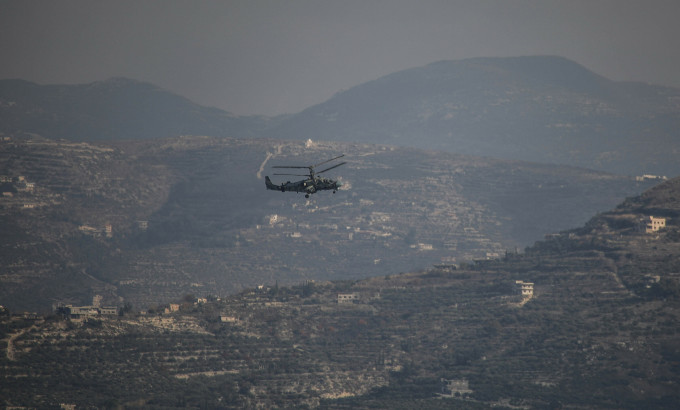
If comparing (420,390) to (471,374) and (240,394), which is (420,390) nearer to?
(471,374)

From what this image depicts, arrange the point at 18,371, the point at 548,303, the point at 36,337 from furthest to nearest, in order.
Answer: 1. the point at 548,303
2. the point at 36,337
3. the point at 18,371

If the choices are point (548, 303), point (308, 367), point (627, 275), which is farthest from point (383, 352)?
point (627, 275)

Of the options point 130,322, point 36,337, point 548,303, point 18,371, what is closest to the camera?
point 18,371

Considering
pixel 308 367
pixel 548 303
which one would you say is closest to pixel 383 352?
pixel 308 367

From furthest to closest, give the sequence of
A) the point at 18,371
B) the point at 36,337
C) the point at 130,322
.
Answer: the point at 130,322
the point at 36,337
the point at 18,371

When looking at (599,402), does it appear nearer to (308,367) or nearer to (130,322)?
(308,367)

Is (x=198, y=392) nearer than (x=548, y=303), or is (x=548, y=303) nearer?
(x=198, y=392)
